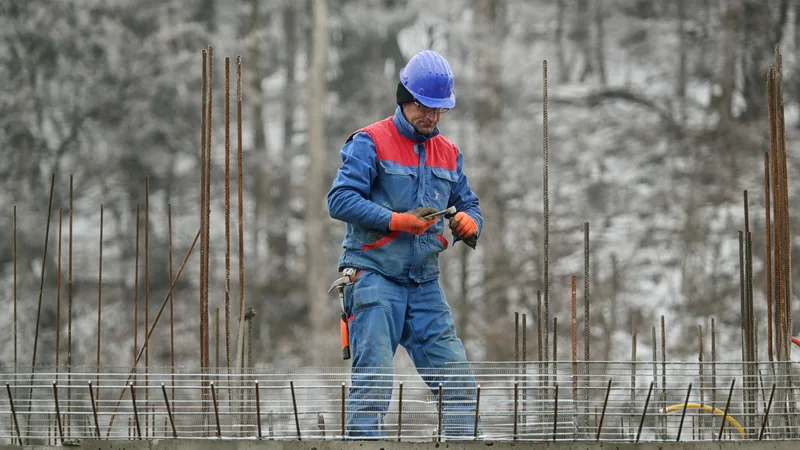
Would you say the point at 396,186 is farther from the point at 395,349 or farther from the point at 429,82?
the point at 395,349

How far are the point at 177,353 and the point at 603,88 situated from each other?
847 centimetres

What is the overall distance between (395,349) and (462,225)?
611 millimetres

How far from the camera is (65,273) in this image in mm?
19625

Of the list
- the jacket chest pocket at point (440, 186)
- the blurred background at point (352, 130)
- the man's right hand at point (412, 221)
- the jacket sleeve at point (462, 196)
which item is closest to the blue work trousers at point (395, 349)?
the man's right hand at point (412, 221)

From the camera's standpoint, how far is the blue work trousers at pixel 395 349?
16.3 ft

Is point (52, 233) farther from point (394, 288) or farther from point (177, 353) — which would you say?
point (394, 288)

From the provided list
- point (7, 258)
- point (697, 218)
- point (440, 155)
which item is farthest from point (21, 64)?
point (440, 155)

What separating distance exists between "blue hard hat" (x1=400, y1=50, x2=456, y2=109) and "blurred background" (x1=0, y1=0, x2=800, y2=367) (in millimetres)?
13588

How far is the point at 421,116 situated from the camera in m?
5.29

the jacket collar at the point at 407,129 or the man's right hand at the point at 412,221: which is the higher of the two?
the jacket collar at the point at 407,129

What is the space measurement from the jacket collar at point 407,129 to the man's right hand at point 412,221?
0.35 meters

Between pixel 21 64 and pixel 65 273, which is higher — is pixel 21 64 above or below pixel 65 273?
above

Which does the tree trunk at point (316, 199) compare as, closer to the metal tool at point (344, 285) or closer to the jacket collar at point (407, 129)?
the metal tool at point (344, 285)

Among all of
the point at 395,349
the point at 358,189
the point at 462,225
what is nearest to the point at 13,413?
the point at 395,349
